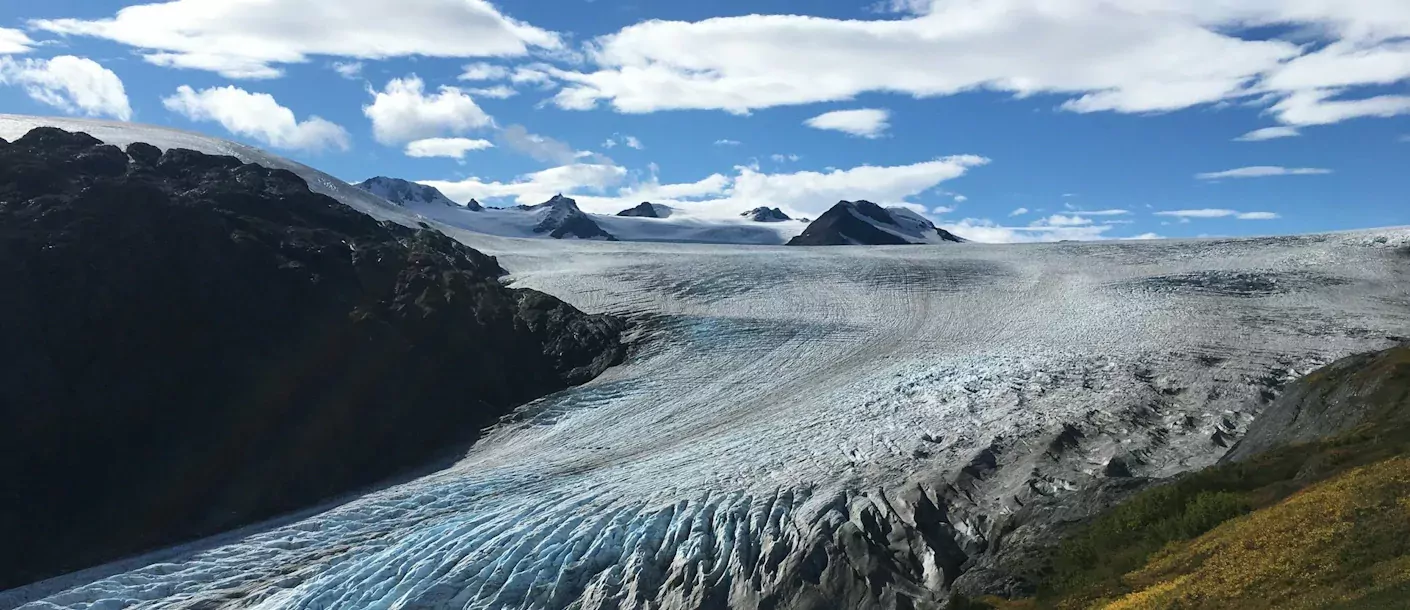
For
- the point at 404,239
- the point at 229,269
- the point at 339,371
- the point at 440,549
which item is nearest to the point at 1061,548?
the point at 440,549

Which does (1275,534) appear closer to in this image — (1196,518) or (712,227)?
(1196,518)

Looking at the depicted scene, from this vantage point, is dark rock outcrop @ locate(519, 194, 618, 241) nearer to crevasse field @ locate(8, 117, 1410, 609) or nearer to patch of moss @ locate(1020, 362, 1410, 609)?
crevasse field @ locate(8, 117, 1410, 609)

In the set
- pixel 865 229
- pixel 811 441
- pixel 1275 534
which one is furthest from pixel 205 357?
pixel 865 229

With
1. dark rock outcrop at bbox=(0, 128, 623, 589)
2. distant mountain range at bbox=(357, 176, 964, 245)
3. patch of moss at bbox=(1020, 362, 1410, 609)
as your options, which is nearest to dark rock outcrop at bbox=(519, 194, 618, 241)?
distant mountain range at bbox=(357, 176, 964, 245)

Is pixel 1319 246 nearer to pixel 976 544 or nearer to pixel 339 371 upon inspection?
pixel 976 544

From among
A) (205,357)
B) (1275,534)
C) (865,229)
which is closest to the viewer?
(1275,534)

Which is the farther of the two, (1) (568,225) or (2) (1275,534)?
(1) (568,225)
